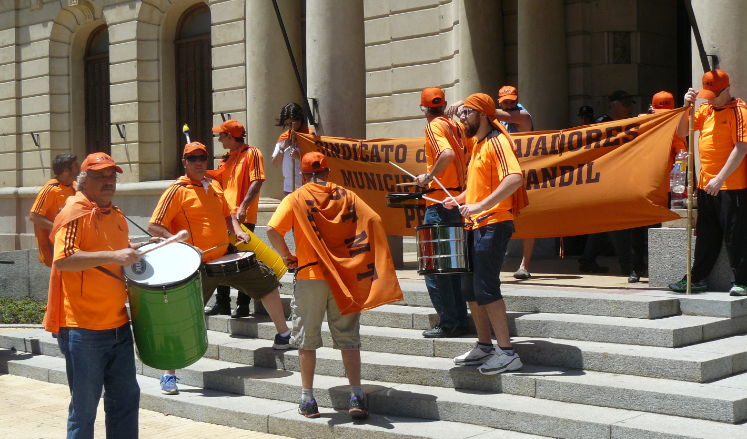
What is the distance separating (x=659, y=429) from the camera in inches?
202

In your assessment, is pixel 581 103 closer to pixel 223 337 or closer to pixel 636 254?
pixel 636 254

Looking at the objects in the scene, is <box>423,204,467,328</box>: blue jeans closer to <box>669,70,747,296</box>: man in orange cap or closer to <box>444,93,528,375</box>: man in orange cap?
<box>444,93,528,375</box>: man in orange cap

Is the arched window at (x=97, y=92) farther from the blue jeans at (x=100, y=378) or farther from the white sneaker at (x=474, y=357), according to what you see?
the blue jeans at (x=100, y=378)

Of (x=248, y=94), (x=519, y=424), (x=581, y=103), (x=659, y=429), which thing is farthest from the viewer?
(x=248, y=94)

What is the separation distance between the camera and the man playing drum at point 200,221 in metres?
7.58

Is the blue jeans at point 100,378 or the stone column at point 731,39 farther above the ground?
the stone column at point 731,39

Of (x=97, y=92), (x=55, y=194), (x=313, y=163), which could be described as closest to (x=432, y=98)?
Answer: (x=313, y=163)

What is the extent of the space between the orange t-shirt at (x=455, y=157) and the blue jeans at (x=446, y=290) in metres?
0.12

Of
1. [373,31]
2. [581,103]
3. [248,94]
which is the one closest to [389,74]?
[373,31]

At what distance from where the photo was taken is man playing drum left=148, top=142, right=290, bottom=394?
24.9 ft

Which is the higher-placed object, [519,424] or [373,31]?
[373,31]

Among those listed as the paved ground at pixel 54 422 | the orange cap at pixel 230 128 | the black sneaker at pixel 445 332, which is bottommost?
the paved ground at pixel 54 422

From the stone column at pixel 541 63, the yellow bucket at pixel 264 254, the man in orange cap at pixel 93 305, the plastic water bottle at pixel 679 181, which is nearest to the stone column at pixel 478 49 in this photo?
the stone column at pixel 541 63

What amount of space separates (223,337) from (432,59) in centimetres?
622
